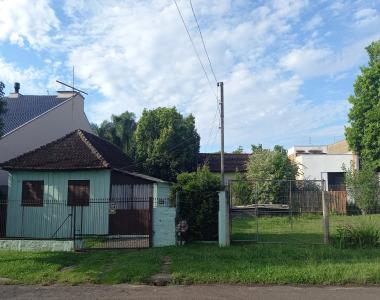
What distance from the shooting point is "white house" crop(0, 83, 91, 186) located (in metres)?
26.7

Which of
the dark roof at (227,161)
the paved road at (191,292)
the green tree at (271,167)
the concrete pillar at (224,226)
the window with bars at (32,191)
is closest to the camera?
the paved road at (191,292)

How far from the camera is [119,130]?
144ft

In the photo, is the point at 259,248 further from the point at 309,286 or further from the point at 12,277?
the point at 12,277

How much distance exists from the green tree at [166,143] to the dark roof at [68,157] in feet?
39.5

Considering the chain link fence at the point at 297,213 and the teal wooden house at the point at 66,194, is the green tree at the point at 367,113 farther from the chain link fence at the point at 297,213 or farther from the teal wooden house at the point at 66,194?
the teal wooden house at the point at 66,194

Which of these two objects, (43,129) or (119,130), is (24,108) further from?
(119,130)

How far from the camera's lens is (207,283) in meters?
10.9

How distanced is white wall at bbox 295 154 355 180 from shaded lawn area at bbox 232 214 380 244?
1597 cm

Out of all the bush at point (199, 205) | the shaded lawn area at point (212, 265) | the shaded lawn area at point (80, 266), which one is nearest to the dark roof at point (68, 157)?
the bush at point (199, 205)

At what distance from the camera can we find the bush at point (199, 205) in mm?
16969

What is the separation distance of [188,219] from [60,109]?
16880 mm

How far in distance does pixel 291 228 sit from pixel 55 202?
1062 centimetres

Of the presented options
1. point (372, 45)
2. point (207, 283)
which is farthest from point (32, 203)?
point (372, 45)

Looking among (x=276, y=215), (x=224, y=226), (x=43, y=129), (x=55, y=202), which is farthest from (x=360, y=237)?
(x=43, y=129)
